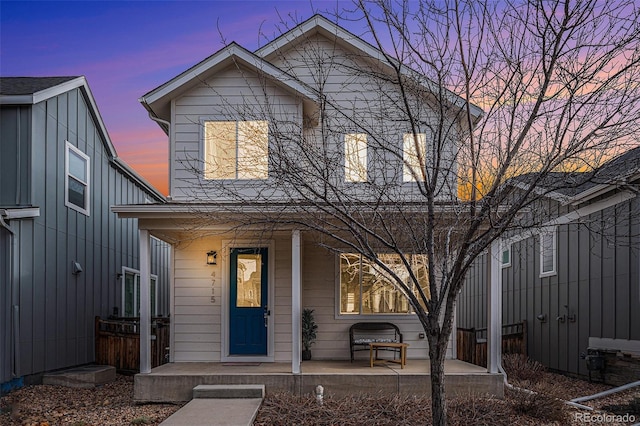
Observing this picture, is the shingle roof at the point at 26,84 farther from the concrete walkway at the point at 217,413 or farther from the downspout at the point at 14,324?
the concrete walkway at the point at 217,413

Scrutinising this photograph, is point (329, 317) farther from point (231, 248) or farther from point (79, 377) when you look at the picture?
point (79, 377)

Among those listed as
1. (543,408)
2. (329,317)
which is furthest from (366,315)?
(543,408)

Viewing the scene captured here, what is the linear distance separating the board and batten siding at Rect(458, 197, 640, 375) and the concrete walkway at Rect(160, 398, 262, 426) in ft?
14.6

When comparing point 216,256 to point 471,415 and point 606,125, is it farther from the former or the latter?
point 606,125

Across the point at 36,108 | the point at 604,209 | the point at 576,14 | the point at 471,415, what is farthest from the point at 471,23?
the point at 36,108

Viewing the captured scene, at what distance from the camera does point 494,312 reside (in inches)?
384

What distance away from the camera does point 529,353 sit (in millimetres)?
13781

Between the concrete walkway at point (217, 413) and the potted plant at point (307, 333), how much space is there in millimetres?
2359

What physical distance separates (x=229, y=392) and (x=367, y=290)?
364 cm

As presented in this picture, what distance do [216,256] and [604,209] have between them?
7034mm

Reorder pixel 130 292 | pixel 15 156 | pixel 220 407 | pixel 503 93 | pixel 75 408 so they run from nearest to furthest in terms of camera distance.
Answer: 1. pixel 503 93
2. pixel 220 407
3. pixel 75 408
4. pixel 15 156
5. pixel 130 292

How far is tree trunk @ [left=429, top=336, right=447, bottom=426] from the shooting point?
641 centimetres

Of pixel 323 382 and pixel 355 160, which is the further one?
pixel 323 382

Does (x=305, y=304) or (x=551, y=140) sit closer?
(x=551, y=140)
